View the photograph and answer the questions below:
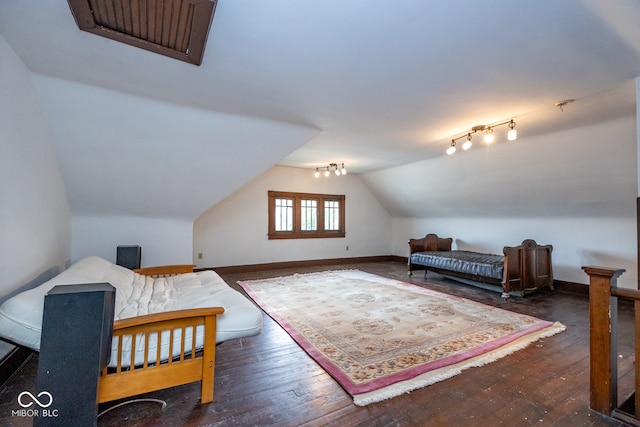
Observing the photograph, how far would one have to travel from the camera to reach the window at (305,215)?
6234 millimetres

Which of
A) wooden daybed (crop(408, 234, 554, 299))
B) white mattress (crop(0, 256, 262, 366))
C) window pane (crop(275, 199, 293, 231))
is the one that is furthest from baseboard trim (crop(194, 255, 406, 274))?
white mattress (crop(0, 256, 262, 366))

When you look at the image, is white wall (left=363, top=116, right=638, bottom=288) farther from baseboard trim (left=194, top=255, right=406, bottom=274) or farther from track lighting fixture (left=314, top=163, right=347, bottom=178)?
baseboard trim (left=194, top=255, right=406, bottom=274)

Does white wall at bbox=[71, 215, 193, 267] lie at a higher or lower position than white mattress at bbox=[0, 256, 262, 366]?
higher

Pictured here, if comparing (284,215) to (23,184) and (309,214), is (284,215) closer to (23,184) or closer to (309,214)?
(309,214)

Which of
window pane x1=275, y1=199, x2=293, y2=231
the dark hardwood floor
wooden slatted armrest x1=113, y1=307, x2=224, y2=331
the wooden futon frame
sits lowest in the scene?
the dark hardwood floor

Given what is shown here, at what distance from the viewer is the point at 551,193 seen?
14.0 feet

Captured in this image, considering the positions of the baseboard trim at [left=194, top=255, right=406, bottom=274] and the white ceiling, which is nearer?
the white ceiling

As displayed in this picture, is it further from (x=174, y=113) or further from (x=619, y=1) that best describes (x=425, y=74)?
(x=174, y=113)

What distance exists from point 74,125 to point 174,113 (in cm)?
90

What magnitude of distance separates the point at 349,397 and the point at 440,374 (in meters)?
0.73

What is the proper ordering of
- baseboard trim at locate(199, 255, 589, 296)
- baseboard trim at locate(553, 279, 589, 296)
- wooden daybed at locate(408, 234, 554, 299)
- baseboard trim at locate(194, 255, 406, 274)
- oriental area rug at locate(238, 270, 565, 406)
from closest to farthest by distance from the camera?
oriental area rug at locate(238, 270, 565, 406) → wooden daybed at locate(408, 234, 554, 299) → baseboard trim at locate(553, 279, 589, 296) → baseboard trim at locate(199, 255, 589, 296) → baseboard trim at locate(194, 255, 406, 274)

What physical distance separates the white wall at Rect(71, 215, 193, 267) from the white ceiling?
264mm

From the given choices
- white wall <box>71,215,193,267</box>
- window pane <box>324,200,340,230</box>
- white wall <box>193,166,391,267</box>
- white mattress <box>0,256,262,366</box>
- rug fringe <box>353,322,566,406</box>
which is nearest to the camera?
white mattress <box>0,256,262,366</box>

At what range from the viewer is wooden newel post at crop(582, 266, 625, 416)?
1.62 meters
